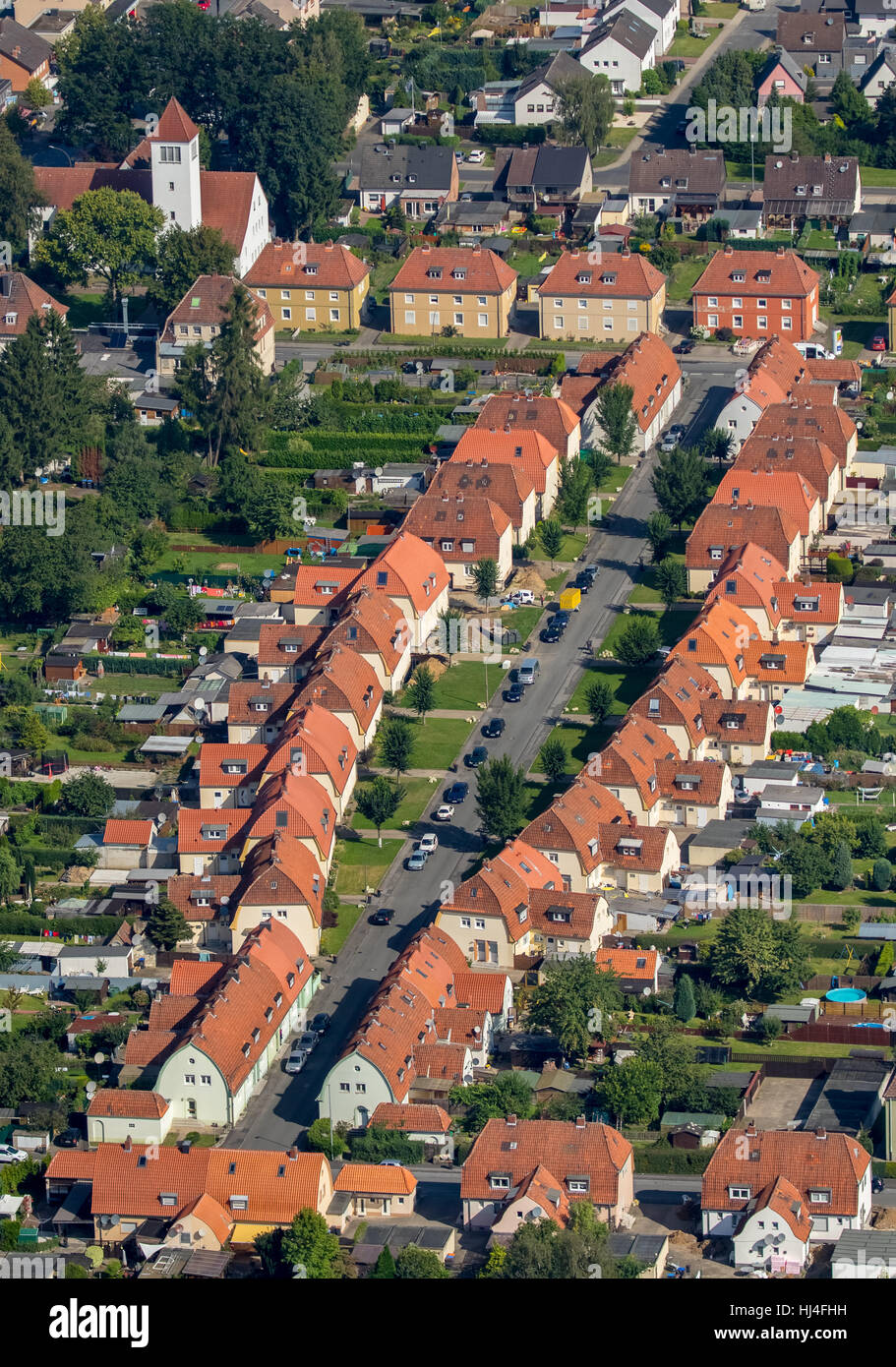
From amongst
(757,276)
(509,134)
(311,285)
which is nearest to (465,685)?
(757,276)

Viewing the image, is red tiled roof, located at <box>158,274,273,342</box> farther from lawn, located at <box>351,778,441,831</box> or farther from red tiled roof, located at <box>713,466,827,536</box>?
lawn, located at <box>351,778,441,831</box>

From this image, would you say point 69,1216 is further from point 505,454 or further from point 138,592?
point 505,454

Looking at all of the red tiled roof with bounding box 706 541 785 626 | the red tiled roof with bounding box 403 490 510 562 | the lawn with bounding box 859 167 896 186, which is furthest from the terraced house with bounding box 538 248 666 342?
the red tiled roof with bounding box 706 541 785 626

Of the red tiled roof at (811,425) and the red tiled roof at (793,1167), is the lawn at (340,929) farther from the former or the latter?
the red tiled roof at (811,425)

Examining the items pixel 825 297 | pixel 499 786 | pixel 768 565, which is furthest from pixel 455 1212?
pixel 825 297

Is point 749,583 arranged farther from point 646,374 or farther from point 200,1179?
point 200,1179

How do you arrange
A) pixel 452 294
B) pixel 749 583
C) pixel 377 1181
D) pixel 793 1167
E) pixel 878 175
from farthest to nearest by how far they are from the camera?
pixel 878 175 < pixel 452 294 < pixel 749 583 < pixel 377 1181 < pixel 793 1167

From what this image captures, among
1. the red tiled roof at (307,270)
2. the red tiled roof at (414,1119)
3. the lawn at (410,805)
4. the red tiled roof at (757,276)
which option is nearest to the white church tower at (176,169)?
the red tiled roof at (307,270)

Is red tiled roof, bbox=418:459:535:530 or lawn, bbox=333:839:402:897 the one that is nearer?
lawn, bbox=333:839:402:897
